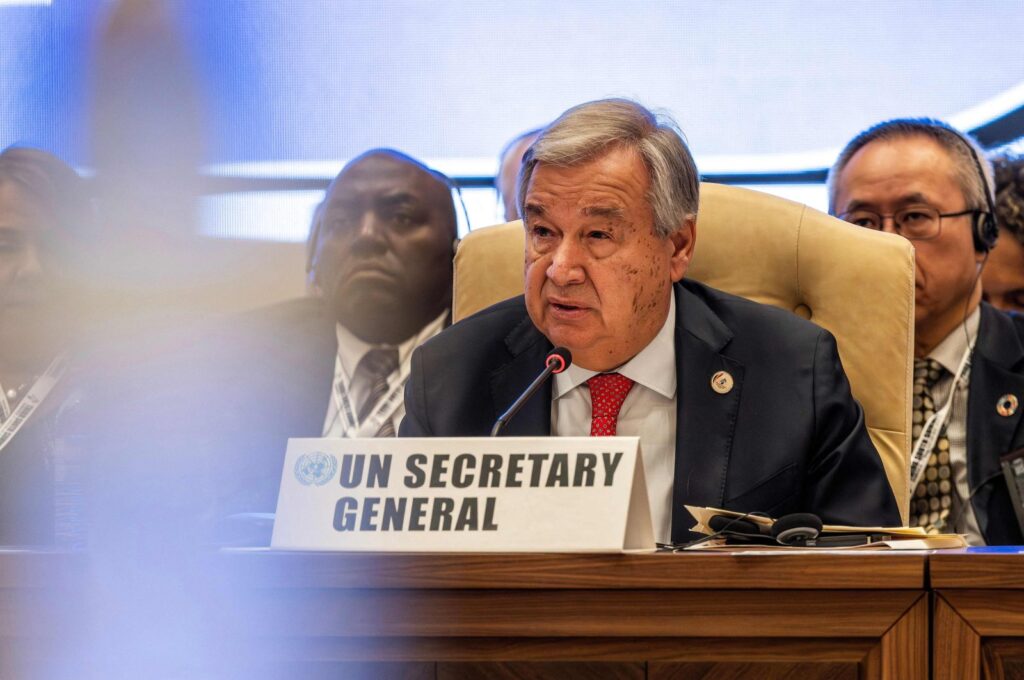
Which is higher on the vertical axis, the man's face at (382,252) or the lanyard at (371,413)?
the man's face at (382,252)

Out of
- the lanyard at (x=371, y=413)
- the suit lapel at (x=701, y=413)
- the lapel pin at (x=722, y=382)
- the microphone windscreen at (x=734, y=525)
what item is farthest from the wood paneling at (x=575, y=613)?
the lanyard at (x=371, y=413)

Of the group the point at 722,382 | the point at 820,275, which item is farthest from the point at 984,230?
the point at 722,382

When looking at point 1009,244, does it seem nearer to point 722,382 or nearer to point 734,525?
point 722,382

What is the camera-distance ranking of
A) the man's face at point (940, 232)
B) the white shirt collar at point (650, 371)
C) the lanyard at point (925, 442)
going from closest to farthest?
1. the white shirt collar at point (650, 371)
2. the lanyard at point (925, 442)
3. the man's face at point (940, 232)

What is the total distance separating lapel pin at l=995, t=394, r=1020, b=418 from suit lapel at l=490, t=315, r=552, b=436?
76 centimetres

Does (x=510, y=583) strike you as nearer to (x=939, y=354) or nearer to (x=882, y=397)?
(x=882, y=397)

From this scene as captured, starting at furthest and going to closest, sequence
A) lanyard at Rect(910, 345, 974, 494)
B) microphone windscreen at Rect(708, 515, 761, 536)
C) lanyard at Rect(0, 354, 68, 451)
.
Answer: lanyard at Rect(0, 354, 68, 451), lanyard at Rect(910, 345, 974, 494), microphone windscreen at Rect(708, 515, 761, 536)

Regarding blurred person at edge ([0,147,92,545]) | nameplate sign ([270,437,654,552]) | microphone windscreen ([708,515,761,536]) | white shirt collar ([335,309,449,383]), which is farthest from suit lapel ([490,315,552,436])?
blurred person at edge ([0,147,92,545])

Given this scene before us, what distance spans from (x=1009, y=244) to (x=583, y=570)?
172cm

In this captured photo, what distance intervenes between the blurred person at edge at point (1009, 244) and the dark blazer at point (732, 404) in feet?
3.06

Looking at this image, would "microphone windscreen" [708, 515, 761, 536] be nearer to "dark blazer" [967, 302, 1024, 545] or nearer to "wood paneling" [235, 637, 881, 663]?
"wood paneling" [235, 637, 881, 663]

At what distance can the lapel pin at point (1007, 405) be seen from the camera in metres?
1.85

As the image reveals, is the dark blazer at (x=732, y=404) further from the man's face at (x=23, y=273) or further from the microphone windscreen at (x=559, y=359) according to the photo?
the man's face at (x=23, y=273)

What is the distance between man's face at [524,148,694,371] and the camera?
60.7 inches
